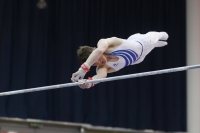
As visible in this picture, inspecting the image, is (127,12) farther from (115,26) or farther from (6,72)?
(6,72)

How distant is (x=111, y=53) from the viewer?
189 inches

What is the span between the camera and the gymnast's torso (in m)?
4.81

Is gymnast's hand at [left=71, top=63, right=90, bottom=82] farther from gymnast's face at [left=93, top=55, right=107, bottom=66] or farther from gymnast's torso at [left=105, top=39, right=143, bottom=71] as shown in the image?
gymnast's torso at [left=105, top=39, right=143, bottom=71]

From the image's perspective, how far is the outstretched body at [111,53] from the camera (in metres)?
4.58

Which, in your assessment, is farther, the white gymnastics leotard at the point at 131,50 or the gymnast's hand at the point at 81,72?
the white gymnastics leotard at the point at 131,50

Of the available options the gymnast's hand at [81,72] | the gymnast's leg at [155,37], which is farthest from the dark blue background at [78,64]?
the gymnast's hand at [81,72]

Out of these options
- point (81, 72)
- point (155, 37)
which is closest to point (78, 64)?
point (155, 37)

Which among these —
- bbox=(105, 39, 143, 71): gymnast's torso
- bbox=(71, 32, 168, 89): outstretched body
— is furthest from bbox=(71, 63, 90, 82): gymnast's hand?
bbox=(105, 39, 143, 71): gymnast's torso

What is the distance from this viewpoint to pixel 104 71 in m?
4.92

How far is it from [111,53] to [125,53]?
0.45 ft

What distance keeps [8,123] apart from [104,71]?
11.0 ft

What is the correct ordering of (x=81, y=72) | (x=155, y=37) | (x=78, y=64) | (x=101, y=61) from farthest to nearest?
1. (x=78, y=64)
2. (x=155, y=37)
3. (x=101, y=61)
4. (x=81, y=72)

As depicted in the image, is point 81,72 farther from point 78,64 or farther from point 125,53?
point 78,64

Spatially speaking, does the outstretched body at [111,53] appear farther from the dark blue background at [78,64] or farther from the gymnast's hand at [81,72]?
the dark blue background at [78,64]
